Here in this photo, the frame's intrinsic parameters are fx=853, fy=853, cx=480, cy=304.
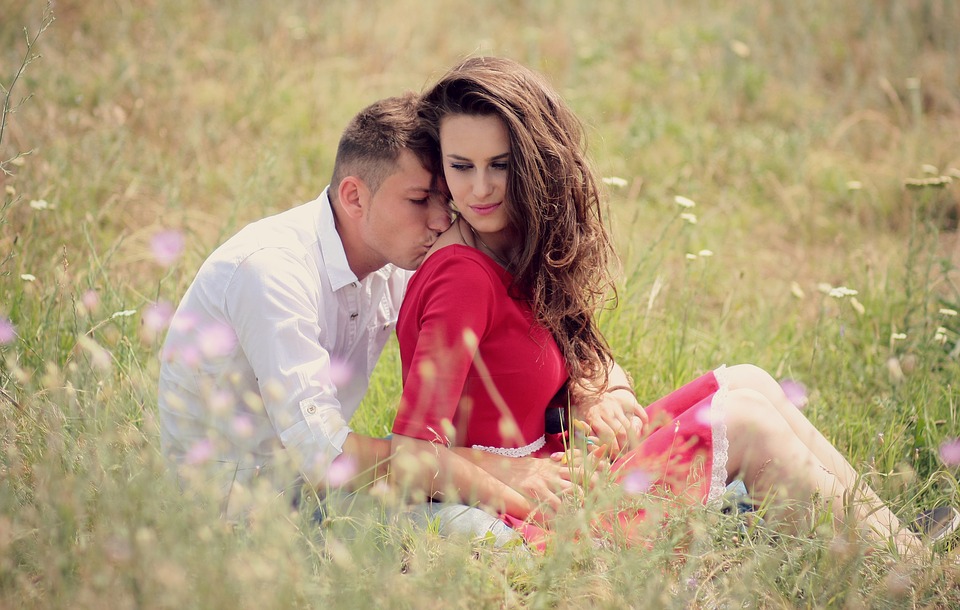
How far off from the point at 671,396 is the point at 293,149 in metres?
2.75

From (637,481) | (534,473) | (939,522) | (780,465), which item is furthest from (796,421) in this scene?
(534,473)

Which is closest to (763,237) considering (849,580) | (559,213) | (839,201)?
(839,201)

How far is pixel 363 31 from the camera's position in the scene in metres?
5.81

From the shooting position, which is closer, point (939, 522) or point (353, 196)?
point (939, 522)

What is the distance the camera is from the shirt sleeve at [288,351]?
196 cm

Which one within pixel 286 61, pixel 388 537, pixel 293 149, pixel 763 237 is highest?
pixel 286 61

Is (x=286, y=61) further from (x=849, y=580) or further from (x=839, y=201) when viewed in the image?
(x=849, y=580)

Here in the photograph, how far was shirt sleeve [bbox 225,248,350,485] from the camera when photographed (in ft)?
6.41

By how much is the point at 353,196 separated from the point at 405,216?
16cm

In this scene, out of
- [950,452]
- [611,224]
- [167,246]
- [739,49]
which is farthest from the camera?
[739,49]

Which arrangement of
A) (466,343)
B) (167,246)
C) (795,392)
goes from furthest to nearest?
(167,246) < (795,392) < (466,343)

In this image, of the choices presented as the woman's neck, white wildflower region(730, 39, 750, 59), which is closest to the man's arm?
the woman's neck

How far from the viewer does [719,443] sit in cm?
216

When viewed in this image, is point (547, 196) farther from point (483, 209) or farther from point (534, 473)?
point (534, 473)
